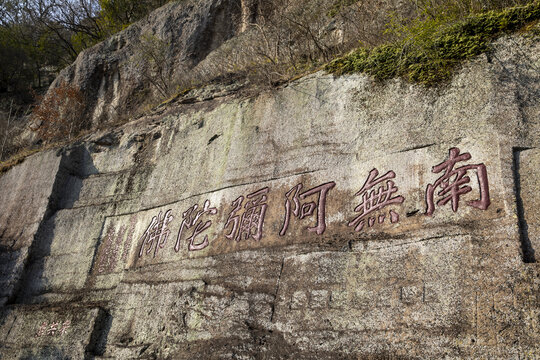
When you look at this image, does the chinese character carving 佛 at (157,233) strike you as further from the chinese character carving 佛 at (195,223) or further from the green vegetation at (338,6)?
the green vegetation at (338,6)

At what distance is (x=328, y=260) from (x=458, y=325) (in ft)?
3.63

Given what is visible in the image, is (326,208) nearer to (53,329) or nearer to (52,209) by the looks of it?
(53,329)

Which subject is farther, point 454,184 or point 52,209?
point 52,209

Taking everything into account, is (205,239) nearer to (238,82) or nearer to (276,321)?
(276,321)

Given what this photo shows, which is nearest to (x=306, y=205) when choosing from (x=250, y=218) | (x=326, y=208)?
(x=326, y=208)

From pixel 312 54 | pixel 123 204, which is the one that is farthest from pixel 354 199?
pixel 123 204

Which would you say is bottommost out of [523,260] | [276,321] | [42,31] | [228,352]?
[228,352]

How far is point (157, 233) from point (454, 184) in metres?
3.31

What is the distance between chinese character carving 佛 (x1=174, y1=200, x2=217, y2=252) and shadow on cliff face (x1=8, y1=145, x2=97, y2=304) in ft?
8.26

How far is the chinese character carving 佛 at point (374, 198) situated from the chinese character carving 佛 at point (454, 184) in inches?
10.1

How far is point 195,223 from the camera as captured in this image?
494 centimetres

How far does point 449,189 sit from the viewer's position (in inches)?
133

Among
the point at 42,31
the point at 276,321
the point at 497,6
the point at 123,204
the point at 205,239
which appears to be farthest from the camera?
the point at 42,31

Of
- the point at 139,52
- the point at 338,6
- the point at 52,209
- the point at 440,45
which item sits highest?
the point at 139,52
